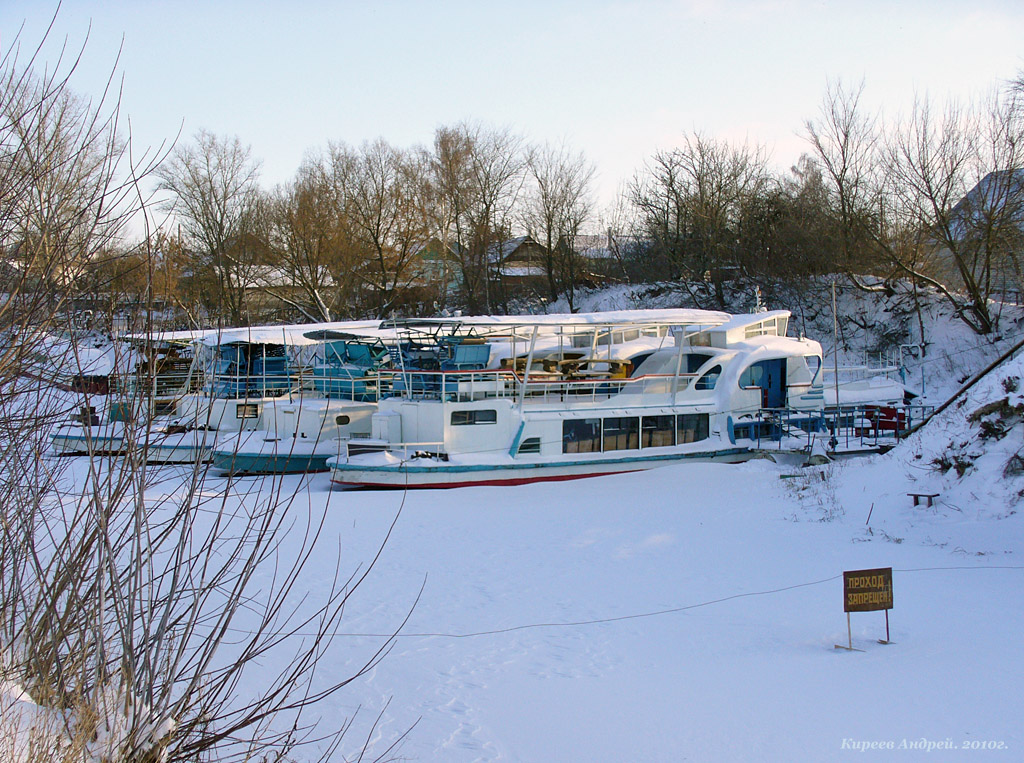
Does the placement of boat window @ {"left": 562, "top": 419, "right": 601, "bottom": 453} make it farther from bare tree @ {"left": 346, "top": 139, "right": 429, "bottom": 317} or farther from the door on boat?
bare tree @ {"left": 346, "top": 139, "right": 429, "bottom": 317}

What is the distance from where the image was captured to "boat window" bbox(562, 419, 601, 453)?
2025cm

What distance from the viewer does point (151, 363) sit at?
3.98m

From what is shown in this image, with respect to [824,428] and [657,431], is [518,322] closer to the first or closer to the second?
[657,431]

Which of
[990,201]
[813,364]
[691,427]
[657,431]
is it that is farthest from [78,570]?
[990,201]

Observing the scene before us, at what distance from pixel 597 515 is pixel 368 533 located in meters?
4.41

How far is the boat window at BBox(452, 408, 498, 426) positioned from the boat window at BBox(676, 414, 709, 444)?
207 inches

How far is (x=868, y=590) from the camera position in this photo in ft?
26.1

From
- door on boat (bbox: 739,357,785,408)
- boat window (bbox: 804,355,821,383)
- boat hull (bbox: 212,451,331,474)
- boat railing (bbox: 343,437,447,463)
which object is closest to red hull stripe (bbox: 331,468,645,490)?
boat railing (bbox: 343,437,447,463)

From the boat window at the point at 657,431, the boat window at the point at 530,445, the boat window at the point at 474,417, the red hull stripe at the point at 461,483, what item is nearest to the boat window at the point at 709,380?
the boat window at the point at 657,431

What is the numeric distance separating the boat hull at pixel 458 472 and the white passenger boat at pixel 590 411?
26 millimetres

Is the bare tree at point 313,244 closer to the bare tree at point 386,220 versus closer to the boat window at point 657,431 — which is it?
the bare tree at point 386,220

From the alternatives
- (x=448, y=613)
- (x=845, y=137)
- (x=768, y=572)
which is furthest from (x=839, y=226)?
(x=448, y=613)

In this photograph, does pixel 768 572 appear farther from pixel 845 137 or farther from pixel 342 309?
pixel 342 309

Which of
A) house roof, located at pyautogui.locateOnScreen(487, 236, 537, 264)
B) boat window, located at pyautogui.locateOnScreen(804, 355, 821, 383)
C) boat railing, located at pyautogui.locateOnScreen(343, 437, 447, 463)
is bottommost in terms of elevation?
boat railing, located at pyautogui.locateOnScreen(343, 437, 447, 463)
